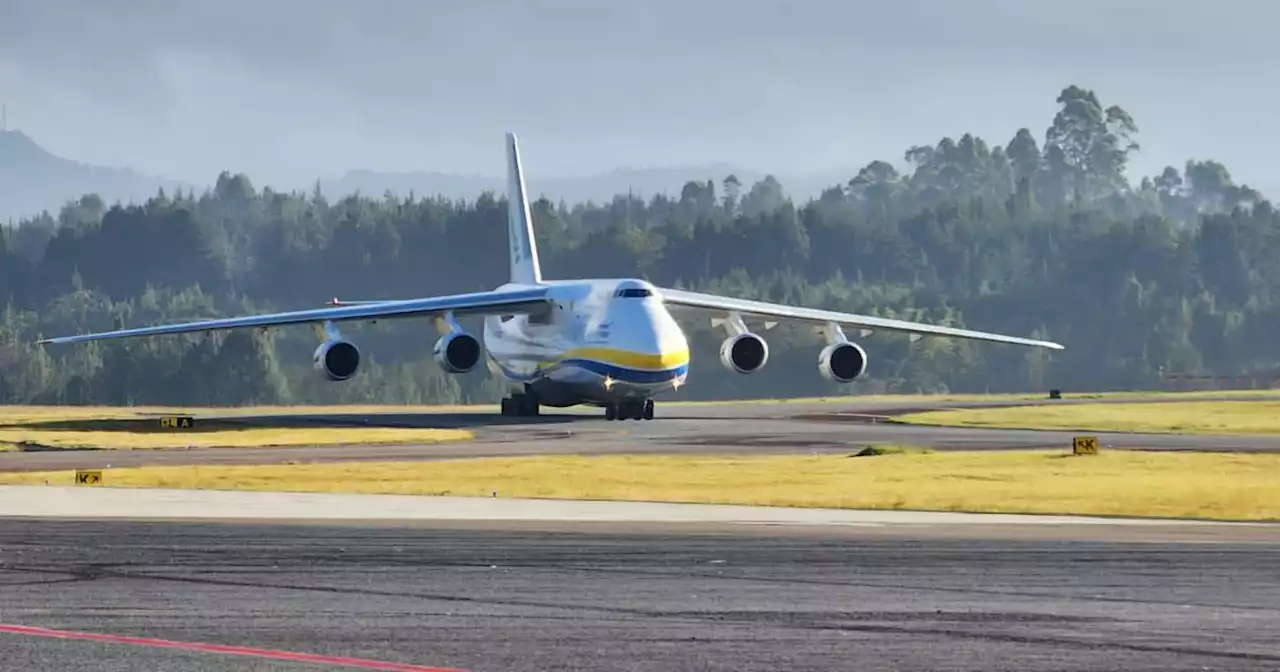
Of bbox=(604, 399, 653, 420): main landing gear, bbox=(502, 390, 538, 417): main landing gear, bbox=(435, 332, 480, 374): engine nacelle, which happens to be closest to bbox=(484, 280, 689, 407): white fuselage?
bbox=(604, 399, 653, 420): main landing gear

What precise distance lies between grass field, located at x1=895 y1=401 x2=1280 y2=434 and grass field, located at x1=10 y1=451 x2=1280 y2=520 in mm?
17618

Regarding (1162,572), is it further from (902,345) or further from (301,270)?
(301,270)

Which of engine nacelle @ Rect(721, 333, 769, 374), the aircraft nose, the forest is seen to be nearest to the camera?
the aircraft nose

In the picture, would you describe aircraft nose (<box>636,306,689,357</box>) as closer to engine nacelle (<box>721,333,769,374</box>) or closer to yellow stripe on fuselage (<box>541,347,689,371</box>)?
yellow stripe on fuselage (<box>541,347,689,371</box>)

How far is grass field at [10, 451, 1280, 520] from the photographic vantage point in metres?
29.4

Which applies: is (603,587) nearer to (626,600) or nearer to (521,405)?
(626,600)

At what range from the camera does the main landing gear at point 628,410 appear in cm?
5853

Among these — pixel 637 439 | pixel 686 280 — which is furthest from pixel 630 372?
pixel 686 280

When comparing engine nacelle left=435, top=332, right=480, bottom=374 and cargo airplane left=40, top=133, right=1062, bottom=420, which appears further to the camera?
engine nacelle left=435, top=332, right=480, bottom=374

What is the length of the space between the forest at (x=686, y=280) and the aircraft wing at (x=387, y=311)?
46.1 metres

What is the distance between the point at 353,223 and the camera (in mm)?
166000

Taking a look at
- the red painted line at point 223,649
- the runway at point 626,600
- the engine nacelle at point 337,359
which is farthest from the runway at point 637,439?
the red painted line at point 223,649

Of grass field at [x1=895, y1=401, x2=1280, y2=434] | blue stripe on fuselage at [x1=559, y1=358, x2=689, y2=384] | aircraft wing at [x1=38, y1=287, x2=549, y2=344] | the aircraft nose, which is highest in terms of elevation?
aircraft wing at [x1=38, y1=287, x2=549, y2=344]

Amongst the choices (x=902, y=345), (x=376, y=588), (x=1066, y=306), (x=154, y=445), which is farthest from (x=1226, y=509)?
(x=1066, y=306)
